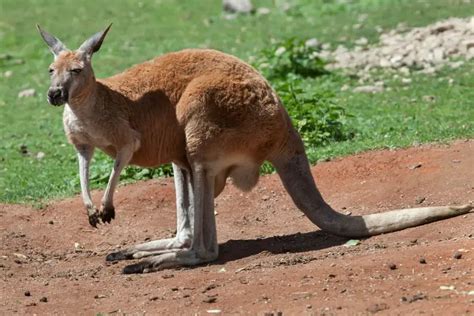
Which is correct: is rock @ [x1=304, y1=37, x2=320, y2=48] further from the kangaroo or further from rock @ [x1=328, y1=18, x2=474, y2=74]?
the kangaroo

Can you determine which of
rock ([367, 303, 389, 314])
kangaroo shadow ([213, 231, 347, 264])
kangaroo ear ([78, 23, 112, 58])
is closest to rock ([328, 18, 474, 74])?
kangaroo shadow ([213, 231, 347, 264])

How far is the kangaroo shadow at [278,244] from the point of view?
6789 millimetres

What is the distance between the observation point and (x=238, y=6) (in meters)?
17.0

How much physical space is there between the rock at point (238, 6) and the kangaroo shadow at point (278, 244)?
10166mm

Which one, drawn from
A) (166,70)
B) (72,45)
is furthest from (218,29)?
(166,70)

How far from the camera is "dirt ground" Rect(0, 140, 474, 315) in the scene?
523cm

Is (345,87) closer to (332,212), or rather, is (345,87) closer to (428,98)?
(428,98)

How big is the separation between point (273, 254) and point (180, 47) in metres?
8.39

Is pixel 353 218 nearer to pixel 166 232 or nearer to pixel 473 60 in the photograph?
pixel 166 232

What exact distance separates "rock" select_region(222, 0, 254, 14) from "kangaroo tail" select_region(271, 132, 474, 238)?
1030 centimetres

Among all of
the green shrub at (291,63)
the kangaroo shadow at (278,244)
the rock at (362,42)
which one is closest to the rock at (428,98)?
the green shrub at (291,63)

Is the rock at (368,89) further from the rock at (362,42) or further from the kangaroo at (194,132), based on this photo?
the kangaroo at (194,132)

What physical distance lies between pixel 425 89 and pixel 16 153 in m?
4.17

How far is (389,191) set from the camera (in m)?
7.58
